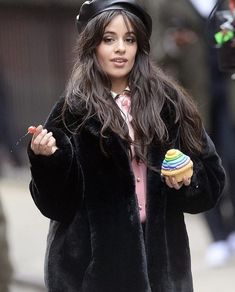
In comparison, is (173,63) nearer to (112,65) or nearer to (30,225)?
(30,225)

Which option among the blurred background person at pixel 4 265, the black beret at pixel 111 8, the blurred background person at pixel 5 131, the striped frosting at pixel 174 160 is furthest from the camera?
the blurred background person at pixel 5 131

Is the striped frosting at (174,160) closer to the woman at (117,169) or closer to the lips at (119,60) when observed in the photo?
the woman at (117,169)

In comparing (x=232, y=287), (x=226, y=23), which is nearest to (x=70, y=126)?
(x=226, y=23)

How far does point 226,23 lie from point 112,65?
1083 mm

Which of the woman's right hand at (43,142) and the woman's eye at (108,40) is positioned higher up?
the woman's eye at (108,40)

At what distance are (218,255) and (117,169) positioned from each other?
3.45m

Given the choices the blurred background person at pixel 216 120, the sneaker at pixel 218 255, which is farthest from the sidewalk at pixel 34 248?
the blurred background person at pixel 216 120

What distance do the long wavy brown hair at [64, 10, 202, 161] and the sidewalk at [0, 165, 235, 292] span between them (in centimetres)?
280

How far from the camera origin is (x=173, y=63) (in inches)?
325

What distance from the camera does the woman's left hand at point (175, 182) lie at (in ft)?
9.37

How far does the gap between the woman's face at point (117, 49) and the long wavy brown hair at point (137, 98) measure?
0.02 m

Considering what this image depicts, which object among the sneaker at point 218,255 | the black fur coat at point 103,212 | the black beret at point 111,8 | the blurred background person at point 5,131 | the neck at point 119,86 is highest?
the black beret at point 111,8

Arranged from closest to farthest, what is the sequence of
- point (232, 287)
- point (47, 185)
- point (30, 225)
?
1. point (47, 185)
2. point (232, 287)
3. point (30, 225)

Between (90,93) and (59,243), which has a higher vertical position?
(90,93)
